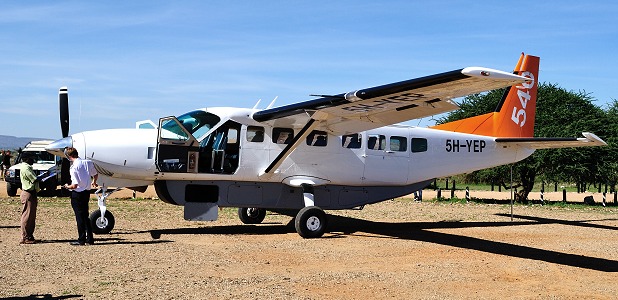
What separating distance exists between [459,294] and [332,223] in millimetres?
9800

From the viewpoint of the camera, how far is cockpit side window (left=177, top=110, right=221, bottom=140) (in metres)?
14.5

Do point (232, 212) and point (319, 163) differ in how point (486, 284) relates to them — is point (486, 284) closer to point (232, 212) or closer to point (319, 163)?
point (319, 163)

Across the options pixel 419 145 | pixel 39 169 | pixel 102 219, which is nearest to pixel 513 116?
pixel 419 145

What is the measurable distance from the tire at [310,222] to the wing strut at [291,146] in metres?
1.20

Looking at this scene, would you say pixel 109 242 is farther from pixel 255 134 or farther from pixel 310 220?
pixel 310 220

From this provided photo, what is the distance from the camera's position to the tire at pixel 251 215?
696 inches

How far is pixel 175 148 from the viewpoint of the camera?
1421cm

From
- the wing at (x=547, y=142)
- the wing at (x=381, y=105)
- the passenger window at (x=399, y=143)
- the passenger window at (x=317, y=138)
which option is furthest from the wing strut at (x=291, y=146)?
the wing at (x=547, y=142)

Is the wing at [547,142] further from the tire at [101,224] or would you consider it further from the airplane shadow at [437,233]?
the tire at [101,224]

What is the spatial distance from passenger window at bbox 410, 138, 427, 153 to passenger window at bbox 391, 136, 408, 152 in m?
0.22

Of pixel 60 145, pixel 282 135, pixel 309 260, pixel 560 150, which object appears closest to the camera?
pixel 309 260

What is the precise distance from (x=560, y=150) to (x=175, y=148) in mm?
20970

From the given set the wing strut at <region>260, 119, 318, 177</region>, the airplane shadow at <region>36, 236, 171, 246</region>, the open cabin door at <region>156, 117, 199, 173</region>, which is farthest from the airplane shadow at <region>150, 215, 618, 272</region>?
the wing strut at <region>260, 119, 318, 177</region>

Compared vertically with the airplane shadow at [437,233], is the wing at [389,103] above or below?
above
